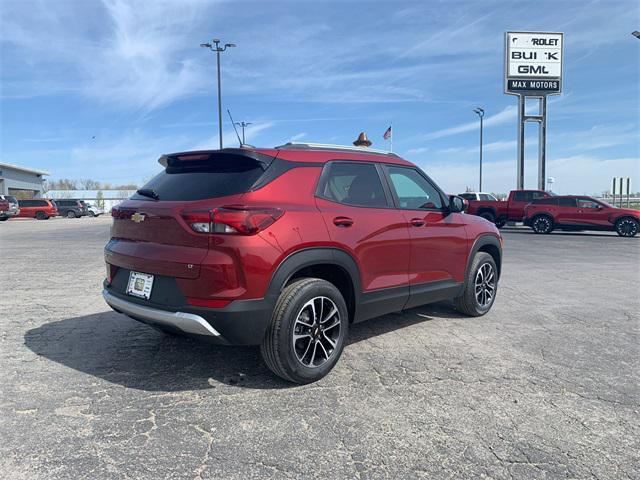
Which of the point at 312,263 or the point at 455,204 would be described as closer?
the point at 312,263

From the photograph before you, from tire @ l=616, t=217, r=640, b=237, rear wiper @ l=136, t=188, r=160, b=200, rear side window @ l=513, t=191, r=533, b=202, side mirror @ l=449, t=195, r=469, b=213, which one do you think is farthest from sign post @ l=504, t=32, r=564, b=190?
rear wiper @ l=136, t=188, r=160, b=200

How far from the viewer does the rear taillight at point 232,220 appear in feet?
10.2

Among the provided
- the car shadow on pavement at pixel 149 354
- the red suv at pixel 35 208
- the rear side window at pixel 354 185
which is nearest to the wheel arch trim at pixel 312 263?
the rear side window at pixel 354 185

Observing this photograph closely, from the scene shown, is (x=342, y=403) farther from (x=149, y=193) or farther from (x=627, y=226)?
(x=627, y=226)

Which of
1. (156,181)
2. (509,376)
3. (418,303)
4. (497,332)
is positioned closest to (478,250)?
(497,332)

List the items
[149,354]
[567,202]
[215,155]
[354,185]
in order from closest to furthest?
[215,155] → [354,185] → [149,354] → [567,202]

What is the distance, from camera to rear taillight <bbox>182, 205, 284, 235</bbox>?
3.10 meters

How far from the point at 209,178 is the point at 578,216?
64.0ft

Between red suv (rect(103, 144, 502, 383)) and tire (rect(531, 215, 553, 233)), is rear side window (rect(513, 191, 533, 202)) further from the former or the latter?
red suv (rect(103, 144, 502, 383))

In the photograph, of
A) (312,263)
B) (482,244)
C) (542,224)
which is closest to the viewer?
(312,263)

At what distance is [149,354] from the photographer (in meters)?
4.14

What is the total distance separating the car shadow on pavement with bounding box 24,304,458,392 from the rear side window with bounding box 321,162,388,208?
141 cm

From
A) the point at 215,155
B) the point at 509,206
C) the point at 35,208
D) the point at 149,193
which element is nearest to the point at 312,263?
the point at 215,155

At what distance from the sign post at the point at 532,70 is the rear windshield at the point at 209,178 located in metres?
27.0
